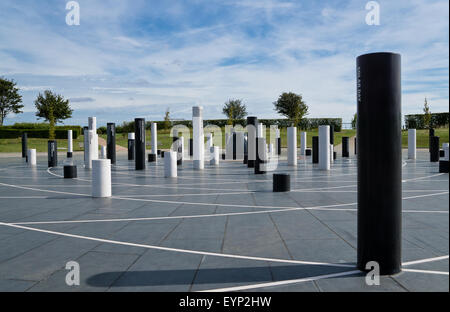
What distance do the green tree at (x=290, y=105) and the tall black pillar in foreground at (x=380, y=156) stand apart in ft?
249

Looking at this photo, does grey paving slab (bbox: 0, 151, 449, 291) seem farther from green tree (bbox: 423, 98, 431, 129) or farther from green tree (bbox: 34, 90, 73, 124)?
green tree (bbox: 34, 90, 73, 124)

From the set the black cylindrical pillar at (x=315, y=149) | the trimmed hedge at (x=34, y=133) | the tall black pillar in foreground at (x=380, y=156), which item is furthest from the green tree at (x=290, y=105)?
the tall black pillar in foreground at (x=380, y=156)

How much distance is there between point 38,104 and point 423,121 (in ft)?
225

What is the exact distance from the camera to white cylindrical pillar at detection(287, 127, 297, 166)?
76.0ft

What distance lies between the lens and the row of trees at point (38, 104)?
72.1 m

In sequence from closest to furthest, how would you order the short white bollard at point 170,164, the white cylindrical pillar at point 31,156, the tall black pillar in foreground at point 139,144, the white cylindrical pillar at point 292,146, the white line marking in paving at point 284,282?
the white line marking in paving at point 284,282
the short white bollard at point 170,164
the tall black pillar in foreground at point 139,144
the white cylindrical pillar at point 292,146
the white cylindrical pillar at point 31,156

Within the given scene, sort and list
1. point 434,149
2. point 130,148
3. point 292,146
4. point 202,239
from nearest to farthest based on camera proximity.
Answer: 1. point 202,239
2. point 292,146
3. point 434,149
4. point 130,148

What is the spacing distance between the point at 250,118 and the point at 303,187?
7074mm

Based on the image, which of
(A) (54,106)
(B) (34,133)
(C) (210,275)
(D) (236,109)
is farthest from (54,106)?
(C) (210,275)

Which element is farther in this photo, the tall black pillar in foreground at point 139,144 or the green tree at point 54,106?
the green tree at point 54,106

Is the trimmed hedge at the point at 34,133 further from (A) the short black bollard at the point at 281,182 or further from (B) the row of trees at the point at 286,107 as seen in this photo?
(A) the short black bollard at the point at 281,182

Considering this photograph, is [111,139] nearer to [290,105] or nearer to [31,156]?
[31,156]

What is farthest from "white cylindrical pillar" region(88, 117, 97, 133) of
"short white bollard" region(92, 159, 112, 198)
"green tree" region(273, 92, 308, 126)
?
"green tree" region(273, 92, 308, 126)

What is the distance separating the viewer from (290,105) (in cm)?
8325
